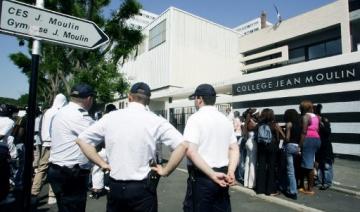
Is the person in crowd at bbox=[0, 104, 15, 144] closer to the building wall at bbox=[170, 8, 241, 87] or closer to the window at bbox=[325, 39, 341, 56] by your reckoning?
the window at bbox=[325, 39, 341, 56]

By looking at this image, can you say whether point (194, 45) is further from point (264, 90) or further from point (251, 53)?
point (264, 90)

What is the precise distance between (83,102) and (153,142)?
1.45m

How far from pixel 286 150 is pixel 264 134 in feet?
2.24

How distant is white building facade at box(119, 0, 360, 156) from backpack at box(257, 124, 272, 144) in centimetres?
779

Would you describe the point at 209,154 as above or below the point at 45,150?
above

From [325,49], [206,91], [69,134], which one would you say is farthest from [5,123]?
[325,49]

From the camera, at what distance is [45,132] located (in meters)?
Answer: 6.34

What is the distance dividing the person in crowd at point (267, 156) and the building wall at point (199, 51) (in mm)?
24060

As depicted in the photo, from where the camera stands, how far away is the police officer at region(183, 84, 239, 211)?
318 centimetres

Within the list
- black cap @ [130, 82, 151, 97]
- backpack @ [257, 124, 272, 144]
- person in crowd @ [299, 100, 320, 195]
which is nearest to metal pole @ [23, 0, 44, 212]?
black cap @ [130, 82, 151, 97]

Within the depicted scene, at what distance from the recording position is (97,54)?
14.8m

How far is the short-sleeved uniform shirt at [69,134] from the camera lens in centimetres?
371

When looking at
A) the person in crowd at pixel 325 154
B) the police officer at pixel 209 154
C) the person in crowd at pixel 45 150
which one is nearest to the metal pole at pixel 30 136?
the police officer at pixel 209 154

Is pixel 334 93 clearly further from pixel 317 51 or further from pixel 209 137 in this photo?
pixel 209 137
